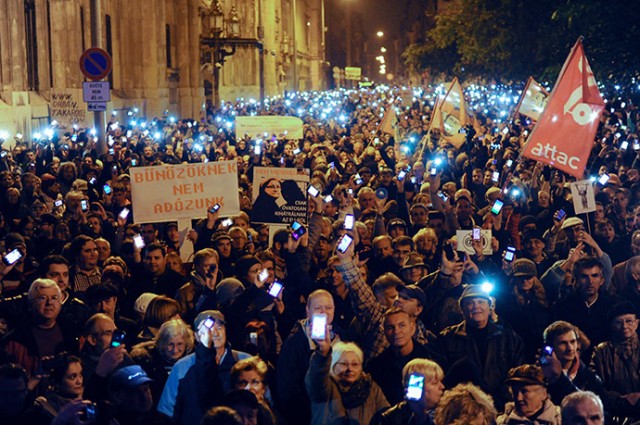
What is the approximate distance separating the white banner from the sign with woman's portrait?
0.39m

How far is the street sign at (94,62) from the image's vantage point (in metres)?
18.4

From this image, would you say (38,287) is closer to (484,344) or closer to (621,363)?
(484,344)

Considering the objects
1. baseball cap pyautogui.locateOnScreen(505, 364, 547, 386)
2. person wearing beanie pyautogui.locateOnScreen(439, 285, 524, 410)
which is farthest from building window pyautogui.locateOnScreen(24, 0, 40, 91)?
baseball cap pyautogui.locateOnScreen(505, 364, 547, 386)

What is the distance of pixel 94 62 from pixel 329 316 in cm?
1225

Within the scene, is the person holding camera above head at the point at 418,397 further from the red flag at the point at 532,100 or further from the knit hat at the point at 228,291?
the red flag at the point at 532,100

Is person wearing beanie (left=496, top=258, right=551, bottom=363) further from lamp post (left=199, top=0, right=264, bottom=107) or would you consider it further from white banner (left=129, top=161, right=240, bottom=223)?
lamp post (left=199, top=0, right=264, bottom=107)

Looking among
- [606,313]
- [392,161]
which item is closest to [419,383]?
[606,313]

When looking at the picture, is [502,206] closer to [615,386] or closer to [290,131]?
[615,386]

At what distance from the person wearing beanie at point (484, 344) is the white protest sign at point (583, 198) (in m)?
4.89

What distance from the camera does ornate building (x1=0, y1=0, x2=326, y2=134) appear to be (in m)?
28.6

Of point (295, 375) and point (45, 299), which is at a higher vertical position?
point (45, 299)

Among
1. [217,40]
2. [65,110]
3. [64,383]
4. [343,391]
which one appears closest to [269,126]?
[65,110]

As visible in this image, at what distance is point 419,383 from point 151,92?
36.4 m

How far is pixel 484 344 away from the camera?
7402mm
